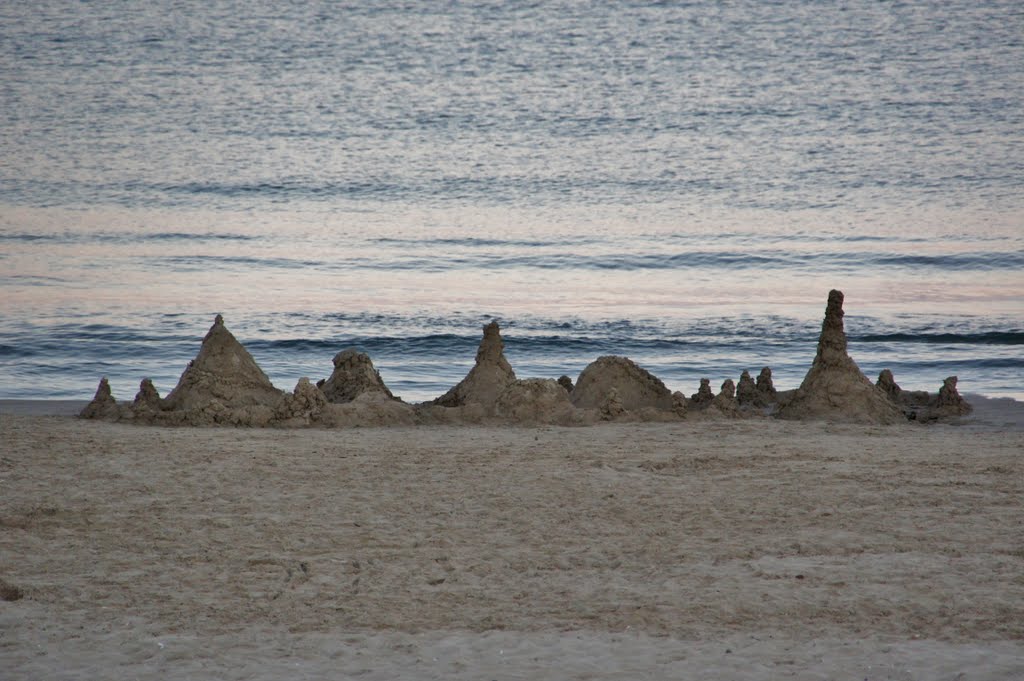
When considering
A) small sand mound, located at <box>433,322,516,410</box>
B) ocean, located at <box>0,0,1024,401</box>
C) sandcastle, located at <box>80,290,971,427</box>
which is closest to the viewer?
sandcastle, located at <box>80,290,971,427</box>

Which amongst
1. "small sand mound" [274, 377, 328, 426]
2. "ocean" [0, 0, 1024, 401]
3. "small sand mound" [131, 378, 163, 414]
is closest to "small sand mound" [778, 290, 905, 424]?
"small sand mound" [274, 377, 328, 426]

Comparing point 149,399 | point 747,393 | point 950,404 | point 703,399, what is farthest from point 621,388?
point 149,399

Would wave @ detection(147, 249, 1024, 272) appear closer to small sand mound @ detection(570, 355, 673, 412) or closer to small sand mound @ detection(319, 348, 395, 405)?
small sand mound @ detection(319, 348, 395, 405)

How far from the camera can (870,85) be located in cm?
4075

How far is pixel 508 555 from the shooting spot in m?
6.98

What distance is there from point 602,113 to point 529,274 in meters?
15.7

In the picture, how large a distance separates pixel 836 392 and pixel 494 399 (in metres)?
2.94

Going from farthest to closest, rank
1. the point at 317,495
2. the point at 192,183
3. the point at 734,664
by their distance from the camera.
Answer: the point at 192,183 → the point at 317,495 → the point at 734,664

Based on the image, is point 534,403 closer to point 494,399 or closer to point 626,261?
point 494,399

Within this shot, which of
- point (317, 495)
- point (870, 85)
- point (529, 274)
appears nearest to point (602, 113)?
point (870, 85)

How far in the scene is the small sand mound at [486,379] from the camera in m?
11.2

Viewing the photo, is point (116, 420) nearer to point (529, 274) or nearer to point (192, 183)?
point (529, 274)

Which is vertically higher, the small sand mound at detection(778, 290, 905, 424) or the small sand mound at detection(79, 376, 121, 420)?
the small sand mound at detection(778, 290, 905, 424)

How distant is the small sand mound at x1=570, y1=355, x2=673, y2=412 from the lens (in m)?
11.0
